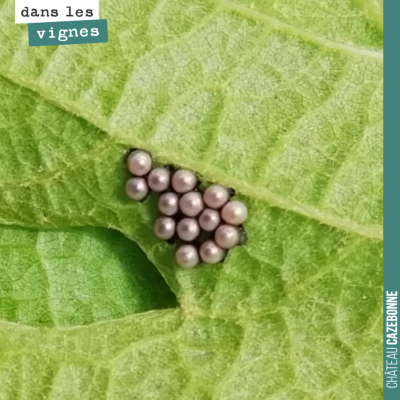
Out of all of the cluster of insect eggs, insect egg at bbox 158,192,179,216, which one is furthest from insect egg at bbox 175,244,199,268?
insect egg at bbox 158,192,179,216

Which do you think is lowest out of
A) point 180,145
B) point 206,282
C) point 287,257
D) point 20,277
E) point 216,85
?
point 20,277

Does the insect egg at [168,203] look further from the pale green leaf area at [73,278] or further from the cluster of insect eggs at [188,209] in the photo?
the pale green leaf area at [73,278]

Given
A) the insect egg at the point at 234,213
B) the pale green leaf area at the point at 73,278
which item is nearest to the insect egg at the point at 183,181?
the insect egg at the point at 234,213

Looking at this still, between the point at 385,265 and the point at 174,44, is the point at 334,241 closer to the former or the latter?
the point at 385,265

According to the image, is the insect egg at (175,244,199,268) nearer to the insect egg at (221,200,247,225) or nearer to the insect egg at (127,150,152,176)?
the insect egg at (221,200,247,225)

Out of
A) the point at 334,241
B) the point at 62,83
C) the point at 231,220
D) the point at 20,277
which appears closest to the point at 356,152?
the point at 334,241

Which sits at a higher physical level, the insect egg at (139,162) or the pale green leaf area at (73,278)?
the insect egg at (139,162)

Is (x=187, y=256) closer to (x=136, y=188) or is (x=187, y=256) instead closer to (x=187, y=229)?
(x=187, y=229)
